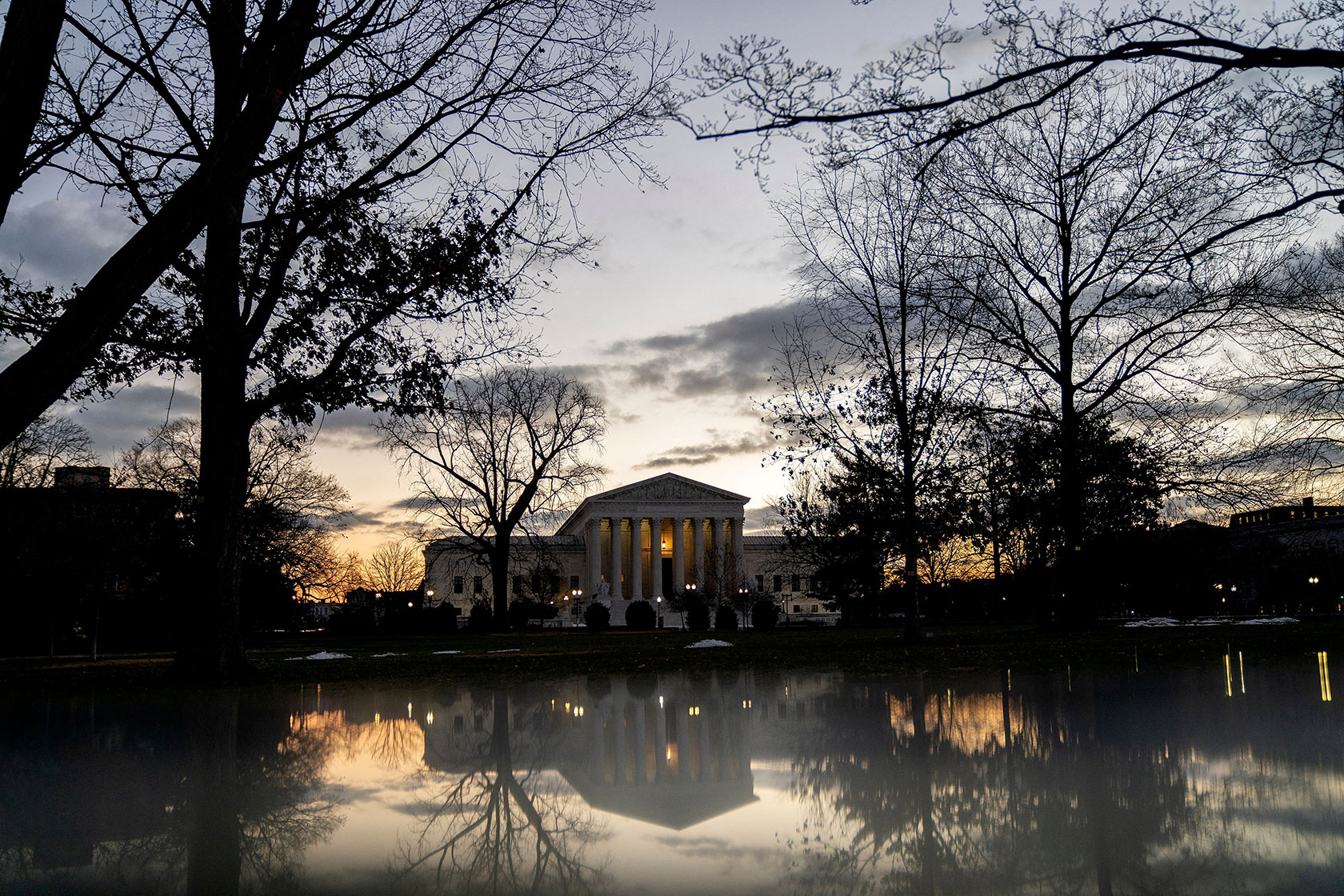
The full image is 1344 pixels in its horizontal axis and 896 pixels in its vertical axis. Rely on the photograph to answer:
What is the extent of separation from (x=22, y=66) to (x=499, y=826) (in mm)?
3766

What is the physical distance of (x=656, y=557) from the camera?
88.7 m

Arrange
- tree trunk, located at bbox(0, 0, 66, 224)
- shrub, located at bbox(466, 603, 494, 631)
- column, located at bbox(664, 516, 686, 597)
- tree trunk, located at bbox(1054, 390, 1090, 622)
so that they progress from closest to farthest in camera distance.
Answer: tree trunk, located at bbox(0, 0, 66, 224) < tree trunk, located at bbox(1054, 390, 1090, 622) < shrub, located at bbox(466, 603, 494, 631) < column, located at bbox(664, 516, 686, 597)

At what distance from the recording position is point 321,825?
12.3 feet

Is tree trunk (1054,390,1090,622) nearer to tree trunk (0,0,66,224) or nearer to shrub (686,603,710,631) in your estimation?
tree trunk (0,0,66,224)

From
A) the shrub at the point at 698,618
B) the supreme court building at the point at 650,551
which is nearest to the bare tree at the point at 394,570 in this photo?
the supreme court building at the point at 650,551

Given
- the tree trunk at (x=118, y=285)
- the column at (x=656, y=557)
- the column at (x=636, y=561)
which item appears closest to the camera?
the tree trunk at (x=118, y=285)

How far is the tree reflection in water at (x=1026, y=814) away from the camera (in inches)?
113

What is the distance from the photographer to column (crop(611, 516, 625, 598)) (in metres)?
88.6

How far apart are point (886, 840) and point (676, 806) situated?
971 mm

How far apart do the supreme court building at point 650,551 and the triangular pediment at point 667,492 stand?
78mm

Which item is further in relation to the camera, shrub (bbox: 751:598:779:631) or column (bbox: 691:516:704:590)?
column (bbox: 691:516:704:590)

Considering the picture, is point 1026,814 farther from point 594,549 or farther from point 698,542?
point 698,542

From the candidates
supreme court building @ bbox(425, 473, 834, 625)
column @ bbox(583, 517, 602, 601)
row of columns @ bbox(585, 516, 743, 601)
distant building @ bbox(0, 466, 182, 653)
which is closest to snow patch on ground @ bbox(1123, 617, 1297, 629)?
distant building @ bbox(0, 466, 182, 653)

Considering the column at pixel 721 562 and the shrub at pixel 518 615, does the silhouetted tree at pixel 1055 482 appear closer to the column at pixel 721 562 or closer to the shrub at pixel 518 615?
the shrub at pixel 518 615
